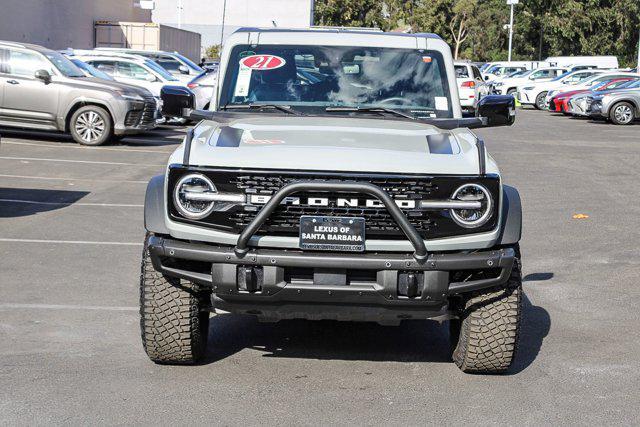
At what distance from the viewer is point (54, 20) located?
43.2m

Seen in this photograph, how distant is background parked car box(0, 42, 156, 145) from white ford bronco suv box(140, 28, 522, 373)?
48.8ft

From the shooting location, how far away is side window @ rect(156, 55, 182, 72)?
103ft

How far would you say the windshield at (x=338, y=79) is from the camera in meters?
7.18

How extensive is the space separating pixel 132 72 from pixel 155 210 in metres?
21.7

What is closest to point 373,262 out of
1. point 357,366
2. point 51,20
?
point 357,366

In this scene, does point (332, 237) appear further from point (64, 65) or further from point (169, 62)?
point (169, 62)

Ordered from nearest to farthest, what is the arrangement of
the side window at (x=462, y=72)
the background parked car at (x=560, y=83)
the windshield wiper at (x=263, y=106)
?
the windshield wiper at (x=263, y=106) → the side window at (x=462, y=72) → the background parked car at (x=560, y=83)

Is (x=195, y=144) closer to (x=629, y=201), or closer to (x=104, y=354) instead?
(x=104, y=354)

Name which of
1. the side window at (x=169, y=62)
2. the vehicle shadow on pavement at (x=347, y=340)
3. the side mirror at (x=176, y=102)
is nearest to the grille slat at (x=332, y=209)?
the vehicle shadow on pavement at (x=347, y=340)

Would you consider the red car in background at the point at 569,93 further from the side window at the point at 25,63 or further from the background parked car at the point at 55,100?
the side window at the point at 25,63

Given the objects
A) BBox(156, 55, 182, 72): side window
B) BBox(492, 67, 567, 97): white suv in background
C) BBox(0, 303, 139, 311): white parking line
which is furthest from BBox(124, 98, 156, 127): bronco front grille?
BBox(492, 67, 567, 97): white suv in background

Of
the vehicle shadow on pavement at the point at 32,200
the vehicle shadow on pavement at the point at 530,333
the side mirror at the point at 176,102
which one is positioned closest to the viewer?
the vehicle shadow on pavement at the point at 530,333

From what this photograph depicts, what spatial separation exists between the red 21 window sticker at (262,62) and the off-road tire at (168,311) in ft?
5.94

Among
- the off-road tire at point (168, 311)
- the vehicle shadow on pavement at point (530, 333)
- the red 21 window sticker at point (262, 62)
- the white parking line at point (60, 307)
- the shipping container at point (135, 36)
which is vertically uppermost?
the shipping container at point (135, 36)
